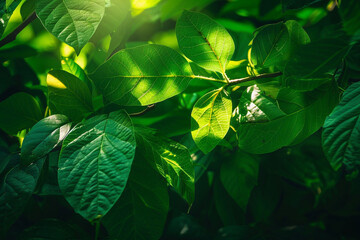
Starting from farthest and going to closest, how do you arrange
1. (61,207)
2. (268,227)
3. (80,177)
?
(268,227)
(61,207)
(80,177)

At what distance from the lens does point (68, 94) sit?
0.47 metres

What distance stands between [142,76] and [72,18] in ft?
0.43

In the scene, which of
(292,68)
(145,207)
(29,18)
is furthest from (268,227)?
(29,18)

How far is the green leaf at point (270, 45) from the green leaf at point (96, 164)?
0.77 feet

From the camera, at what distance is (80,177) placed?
14.6 inches

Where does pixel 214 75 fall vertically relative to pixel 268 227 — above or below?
above

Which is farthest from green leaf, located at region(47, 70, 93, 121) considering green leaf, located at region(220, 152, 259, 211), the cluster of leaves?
green leaf, located at region(220, 152, 259, 211)

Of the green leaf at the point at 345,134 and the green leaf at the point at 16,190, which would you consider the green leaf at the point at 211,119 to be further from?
the green leaf at the point at 16,190

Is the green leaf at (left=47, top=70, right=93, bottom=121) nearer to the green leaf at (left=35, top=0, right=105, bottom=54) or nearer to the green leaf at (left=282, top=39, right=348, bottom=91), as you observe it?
the green leaf at (left=35, top=0, right=105, bottom=54)

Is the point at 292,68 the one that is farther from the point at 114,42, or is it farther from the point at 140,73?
the point at 114,42

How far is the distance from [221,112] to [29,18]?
39 centimetres

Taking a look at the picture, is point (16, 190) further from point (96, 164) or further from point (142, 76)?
point (142, 76)

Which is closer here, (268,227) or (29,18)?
(29,18)

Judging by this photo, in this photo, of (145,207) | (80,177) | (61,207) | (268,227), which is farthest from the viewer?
(268,227)
